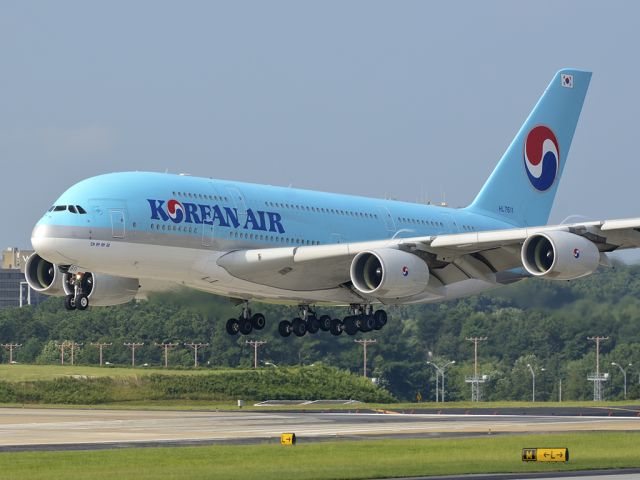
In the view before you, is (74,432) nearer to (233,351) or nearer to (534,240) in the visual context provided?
(534,240)

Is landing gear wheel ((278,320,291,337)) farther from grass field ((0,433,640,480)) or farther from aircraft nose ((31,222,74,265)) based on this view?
aircraft nose ((31,222,74,265))

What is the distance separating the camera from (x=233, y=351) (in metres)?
132

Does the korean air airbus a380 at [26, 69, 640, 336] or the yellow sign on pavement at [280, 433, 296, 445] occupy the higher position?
the korean air airbus a380 at [26, 69, 640, 336]

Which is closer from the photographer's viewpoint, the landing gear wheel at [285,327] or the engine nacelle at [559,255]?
the engine nacelle at [559,255]

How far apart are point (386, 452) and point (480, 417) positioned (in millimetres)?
24338

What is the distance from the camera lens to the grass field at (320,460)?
1634 inches

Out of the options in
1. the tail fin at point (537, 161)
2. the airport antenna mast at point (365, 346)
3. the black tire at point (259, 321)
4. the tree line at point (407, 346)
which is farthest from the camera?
the airport antenna mast at point (365, 346)

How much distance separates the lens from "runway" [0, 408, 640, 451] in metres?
54.2

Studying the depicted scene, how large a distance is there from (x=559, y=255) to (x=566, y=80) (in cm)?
2293

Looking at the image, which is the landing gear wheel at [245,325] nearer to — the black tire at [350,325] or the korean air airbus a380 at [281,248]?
the korean air airbus a380 at [281,248]

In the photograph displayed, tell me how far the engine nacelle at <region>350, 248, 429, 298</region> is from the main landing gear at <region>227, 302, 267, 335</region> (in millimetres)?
7453

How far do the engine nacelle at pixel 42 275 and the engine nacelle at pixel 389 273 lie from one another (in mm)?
12929

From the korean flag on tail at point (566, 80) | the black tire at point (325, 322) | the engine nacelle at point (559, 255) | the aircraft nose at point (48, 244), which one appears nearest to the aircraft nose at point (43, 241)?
the aircraft nose at point (48, 244)

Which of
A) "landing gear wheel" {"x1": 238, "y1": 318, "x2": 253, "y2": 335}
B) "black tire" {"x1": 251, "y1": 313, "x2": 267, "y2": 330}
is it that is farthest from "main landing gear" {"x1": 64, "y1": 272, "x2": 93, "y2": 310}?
"black tire" {"x1": 251, "y1": 313, "x2": 267, "y2": 330}
